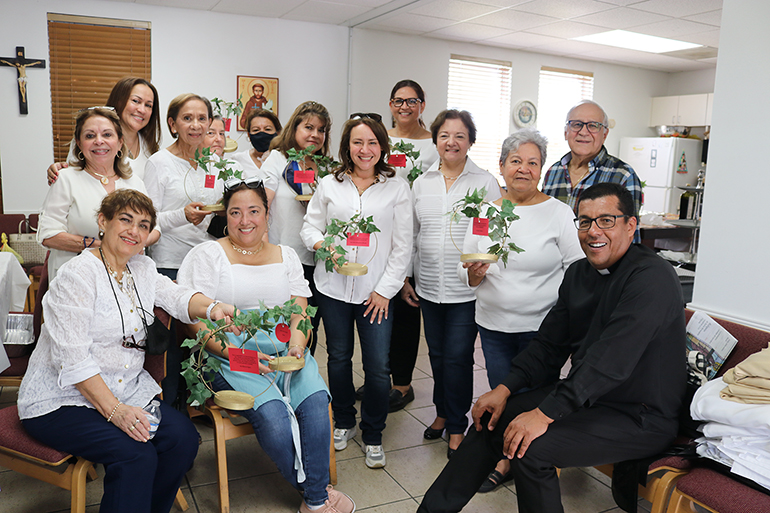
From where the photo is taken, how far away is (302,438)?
2.20 metres

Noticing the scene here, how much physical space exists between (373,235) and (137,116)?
1.24 m

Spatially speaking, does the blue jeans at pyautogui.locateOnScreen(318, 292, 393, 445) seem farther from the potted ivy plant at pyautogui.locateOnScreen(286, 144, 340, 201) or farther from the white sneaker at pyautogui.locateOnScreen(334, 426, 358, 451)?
the potted ivy plant at pyautogui.locateOnScreen(286, 144, 340, 201)

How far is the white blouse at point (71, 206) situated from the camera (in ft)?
7.65

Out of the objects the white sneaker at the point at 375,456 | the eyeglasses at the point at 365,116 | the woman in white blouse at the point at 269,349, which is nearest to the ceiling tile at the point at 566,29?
the eyeglasses at the point at 365,116

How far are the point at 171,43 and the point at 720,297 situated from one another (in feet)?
16.7

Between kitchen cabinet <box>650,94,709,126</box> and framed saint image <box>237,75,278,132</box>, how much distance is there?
5.71 m

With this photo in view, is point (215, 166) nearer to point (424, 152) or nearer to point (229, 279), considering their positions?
point (229, 279)

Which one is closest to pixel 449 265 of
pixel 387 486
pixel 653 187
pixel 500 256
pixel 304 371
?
pixel 500 256

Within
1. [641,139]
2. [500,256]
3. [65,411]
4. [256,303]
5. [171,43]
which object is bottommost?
[65,411]

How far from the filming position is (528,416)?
1.90 metres

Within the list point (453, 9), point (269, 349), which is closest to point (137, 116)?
point (269, 349)

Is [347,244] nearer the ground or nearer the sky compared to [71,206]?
nearer the ground

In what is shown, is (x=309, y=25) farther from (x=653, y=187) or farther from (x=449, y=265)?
(x=653, y=187)

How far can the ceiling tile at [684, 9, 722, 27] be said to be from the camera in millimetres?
5285
